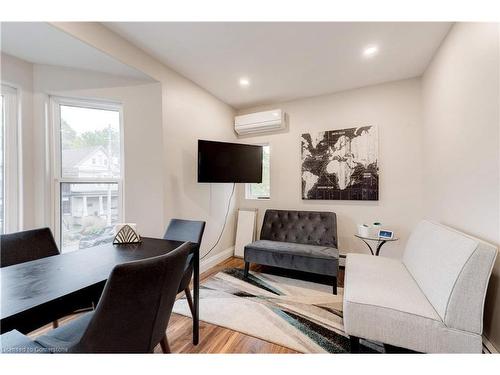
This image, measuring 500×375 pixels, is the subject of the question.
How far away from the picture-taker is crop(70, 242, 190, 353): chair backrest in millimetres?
738

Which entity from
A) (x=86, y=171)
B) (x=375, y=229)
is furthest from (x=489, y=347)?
(x=86, y=171)

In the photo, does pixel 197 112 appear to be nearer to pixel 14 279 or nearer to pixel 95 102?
pixel 95 102

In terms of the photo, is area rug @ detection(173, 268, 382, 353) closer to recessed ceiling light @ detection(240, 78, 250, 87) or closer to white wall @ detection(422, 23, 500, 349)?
white wall @ detection(422, 23, 500, 349)

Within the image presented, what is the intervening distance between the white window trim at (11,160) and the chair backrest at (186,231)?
4.60ft

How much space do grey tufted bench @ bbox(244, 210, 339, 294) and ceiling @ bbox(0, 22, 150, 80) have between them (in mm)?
2408

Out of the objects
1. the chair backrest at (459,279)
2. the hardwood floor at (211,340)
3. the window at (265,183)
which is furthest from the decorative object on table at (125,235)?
the window at (265,183)

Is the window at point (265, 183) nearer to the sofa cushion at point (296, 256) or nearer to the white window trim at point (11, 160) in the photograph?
the sofa cushion at point (296, 256)

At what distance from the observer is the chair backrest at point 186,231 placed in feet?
5.75

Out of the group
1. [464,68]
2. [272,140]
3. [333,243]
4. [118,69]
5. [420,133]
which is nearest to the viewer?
[464,68]

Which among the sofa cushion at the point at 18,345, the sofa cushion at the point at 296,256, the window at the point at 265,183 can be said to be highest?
the window at the point at 265,183

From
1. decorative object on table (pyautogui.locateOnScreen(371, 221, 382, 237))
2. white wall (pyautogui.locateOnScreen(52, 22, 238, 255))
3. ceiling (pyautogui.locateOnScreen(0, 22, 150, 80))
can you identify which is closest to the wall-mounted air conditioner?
white wall (pyautogui.locateOnScreen(52, 22, 238, 255))

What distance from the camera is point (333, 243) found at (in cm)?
278

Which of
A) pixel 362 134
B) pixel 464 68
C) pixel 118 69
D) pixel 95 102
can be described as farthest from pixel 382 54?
pixel 95 102
